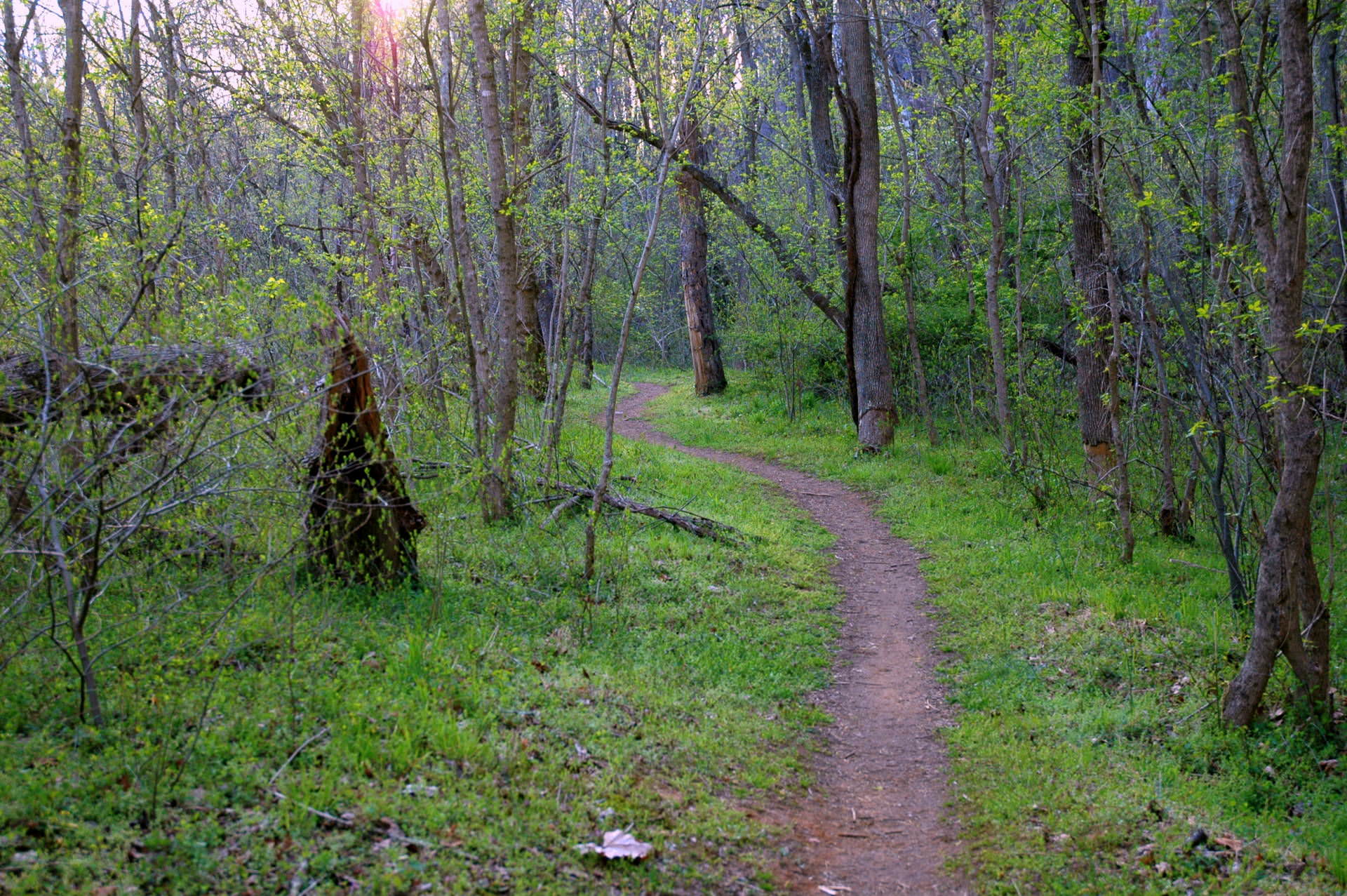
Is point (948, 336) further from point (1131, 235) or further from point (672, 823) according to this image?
point (672, 823)

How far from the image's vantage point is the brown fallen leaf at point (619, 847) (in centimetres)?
388

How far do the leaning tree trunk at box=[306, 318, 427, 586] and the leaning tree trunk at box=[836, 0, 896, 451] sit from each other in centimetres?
899

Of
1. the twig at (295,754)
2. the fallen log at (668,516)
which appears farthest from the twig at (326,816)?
the fallen log at (668,516)

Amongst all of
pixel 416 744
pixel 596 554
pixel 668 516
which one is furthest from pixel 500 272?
pixel 416 744

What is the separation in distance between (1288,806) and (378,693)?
16.3 feet

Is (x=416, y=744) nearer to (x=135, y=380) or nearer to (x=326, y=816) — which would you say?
(x=326, y=816)

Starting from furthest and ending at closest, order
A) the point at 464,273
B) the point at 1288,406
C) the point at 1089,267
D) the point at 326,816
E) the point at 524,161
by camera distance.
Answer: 1. the point at 524,161
2. the point at 1089,267
3. the point at 464,273
4. the point at 1288,406
5. the point at 326,816

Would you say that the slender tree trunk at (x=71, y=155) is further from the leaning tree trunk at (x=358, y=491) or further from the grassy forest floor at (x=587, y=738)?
the grassy forest floor at (x=587, y=738)

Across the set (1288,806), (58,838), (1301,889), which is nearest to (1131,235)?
(1288,806)

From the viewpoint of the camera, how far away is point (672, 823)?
4.29 m

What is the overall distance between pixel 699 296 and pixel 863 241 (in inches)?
287

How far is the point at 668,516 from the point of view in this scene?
9227 millimetres

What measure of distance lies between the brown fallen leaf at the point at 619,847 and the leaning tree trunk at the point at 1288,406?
151 inches

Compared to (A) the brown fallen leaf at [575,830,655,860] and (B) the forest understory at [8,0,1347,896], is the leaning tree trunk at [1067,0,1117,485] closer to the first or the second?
(B) the forest understory at [8,0,1347,896]
